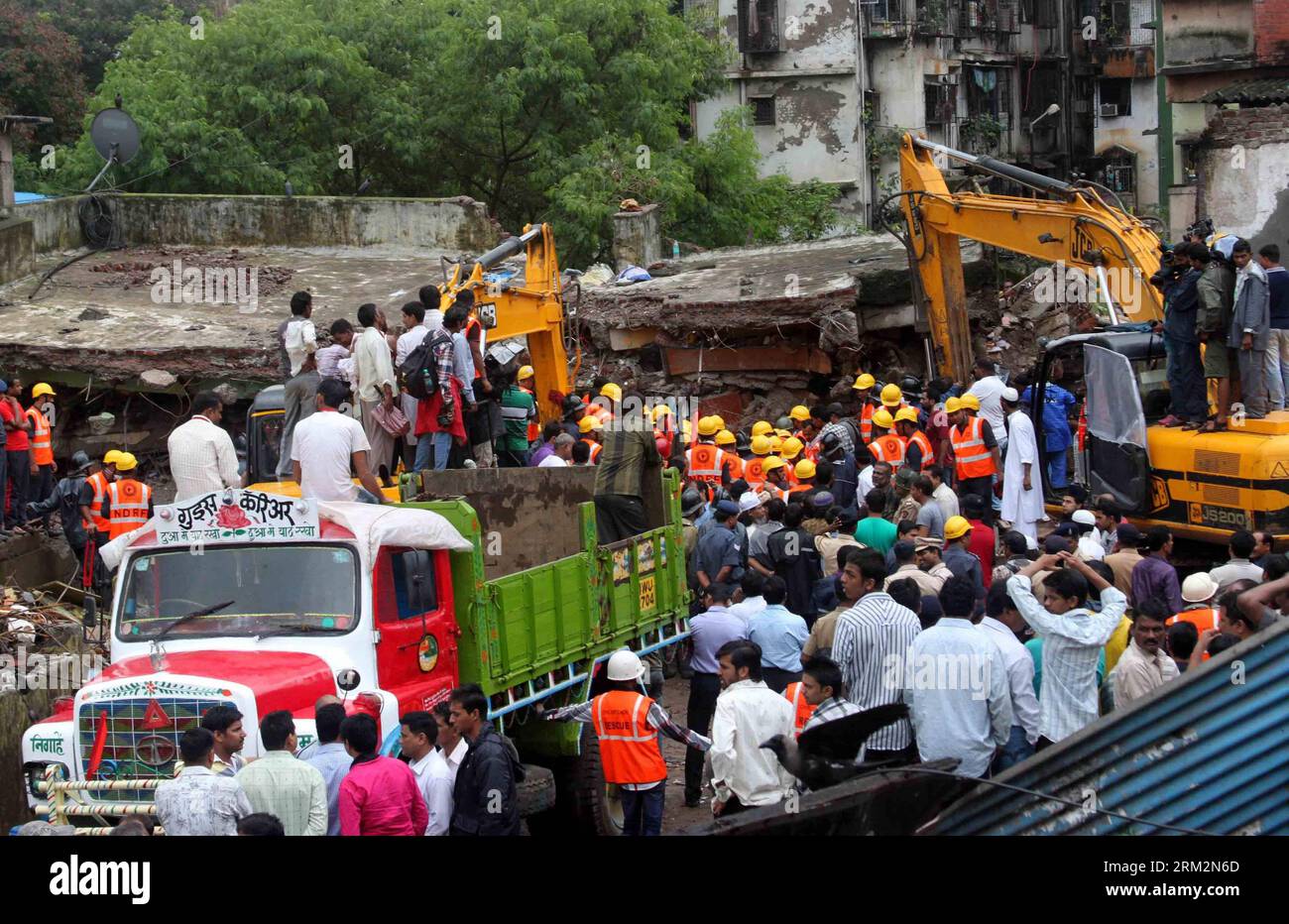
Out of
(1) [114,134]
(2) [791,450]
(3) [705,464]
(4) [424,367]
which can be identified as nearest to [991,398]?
(2) [791,450]

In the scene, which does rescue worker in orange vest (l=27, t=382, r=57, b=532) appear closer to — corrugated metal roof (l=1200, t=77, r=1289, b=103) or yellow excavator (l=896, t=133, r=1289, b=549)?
yellow excavator (l=896, t=133, r=1289, b=549)

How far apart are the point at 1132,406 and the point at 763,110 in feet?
102

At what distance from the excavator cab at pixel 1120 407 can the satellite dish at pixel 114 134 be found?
16681 millimetres

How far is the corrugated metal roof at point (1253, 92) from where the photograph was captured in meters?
27.7

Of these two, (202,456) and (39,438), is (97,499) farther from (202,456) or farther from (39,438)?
(202,456)

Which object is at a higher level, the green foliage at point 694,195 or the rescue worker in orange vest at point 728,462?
the green foliage at point 694,195

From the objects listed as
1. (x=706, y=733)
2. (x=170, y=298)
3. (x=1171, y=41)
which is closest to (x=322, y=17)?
(x=170, y=298)

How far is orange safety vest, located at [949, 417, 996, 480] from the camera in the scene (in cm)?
1552

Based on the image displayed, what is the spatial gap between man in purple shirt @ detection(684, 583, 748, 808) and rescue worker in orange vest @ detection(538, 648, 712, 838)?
1.68 meters

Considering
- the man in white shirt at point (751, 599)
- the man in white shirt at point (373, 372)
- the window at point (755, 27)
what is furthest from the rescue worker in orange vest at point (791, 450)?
the window at point (755, 27)

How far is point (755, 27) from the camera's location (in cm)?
4266

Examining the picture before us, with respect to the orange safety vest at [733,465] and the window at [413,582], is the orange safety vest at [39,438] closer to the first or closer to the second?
the orange safety vest at [733,465]

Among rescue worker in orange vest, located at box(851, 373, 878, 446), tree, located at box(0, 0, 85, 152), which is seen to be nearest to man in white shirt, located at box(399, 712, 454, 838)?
rescue worker in orange vest, located at box(851, 373, 878, 446)

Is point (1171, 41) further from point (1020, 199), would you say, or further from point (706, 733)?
point (706, 733)
